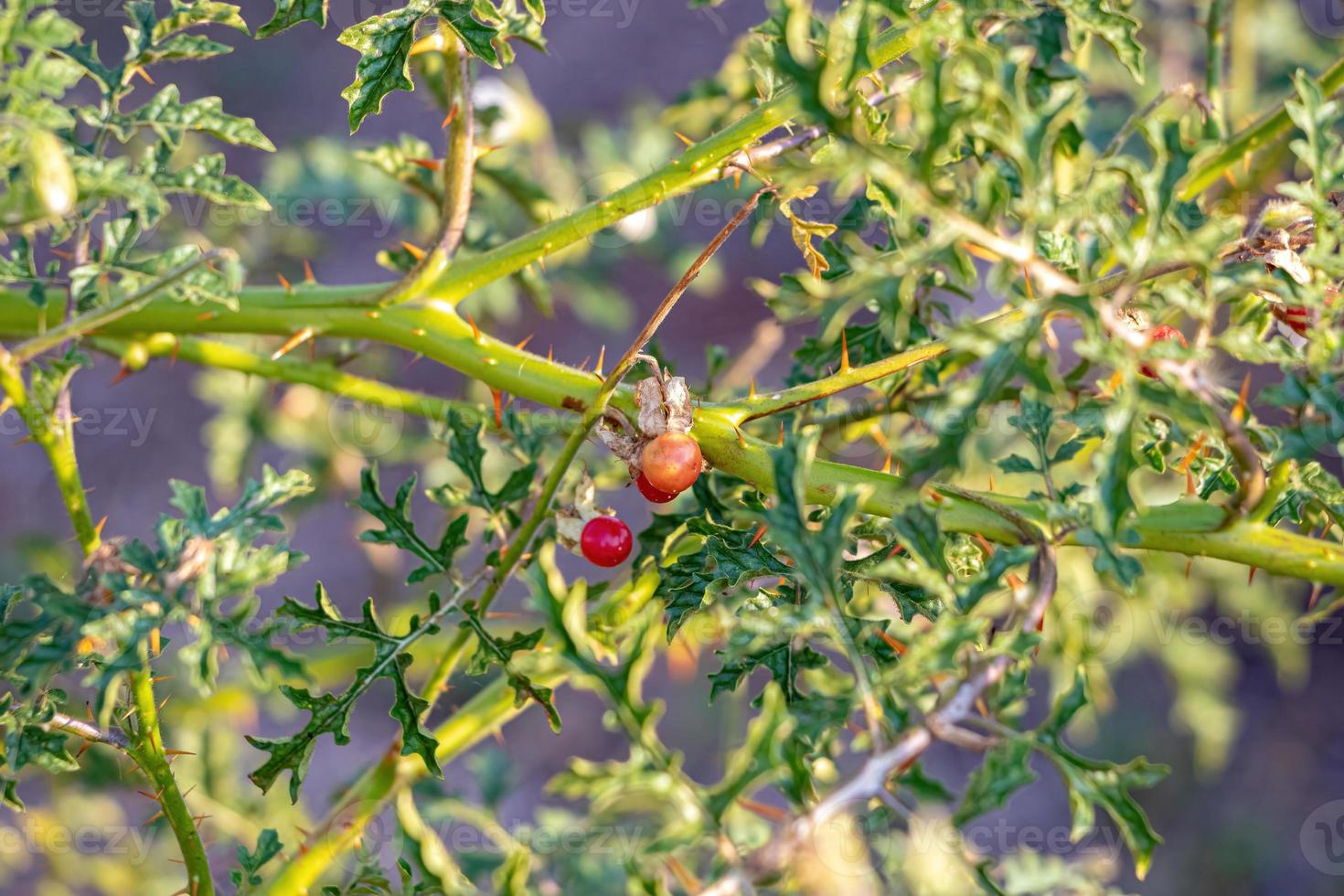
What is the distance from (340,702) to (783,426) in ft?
1.92

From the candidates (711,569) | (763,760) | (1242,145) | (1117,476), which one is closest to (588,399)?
(711,569)

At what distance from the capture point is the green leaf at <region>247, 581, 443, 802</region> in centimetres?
112

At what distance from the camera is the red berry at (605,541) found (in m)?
1.22

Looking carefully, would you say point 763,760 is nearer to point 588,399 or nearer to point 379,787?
point 588,399

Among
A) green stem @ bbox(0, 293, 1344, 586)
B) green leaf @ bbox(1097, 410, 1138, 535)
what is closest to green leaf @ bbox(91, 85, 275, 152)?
green stem @ bbox(0, 293, 1344, 586)

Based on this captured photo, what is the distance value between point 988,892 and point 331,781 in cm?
317

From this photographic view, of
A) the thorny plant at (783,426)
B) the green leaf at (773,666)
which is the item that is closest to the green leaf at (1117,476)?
the thorny plant at (783,426)

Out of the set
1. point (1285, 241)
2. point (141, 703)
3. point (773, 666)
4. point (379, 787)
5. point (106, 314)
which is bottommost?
point (379, 787)

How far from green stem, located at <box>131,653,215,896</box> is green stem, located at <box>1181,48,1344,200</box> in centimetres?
144

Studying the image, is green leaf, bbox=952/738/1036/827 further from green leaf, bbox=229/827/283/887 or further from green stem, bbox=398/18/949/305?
green leaf, bbox=229/827/283/887

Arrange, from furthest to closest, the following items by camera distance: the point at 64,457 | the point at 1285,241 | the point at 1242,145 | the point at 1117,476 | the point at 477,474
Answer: the point at 1242,145 < the point at 477,474 < the point at 64,457 < the point at 1285,241 < the point at 1117,476

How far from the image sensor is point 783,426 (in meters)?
1.25

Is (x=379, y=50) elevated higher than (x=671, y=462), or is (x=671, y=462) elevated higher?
(x=379, y=50)

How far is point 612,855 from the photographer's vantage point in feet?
6.84
